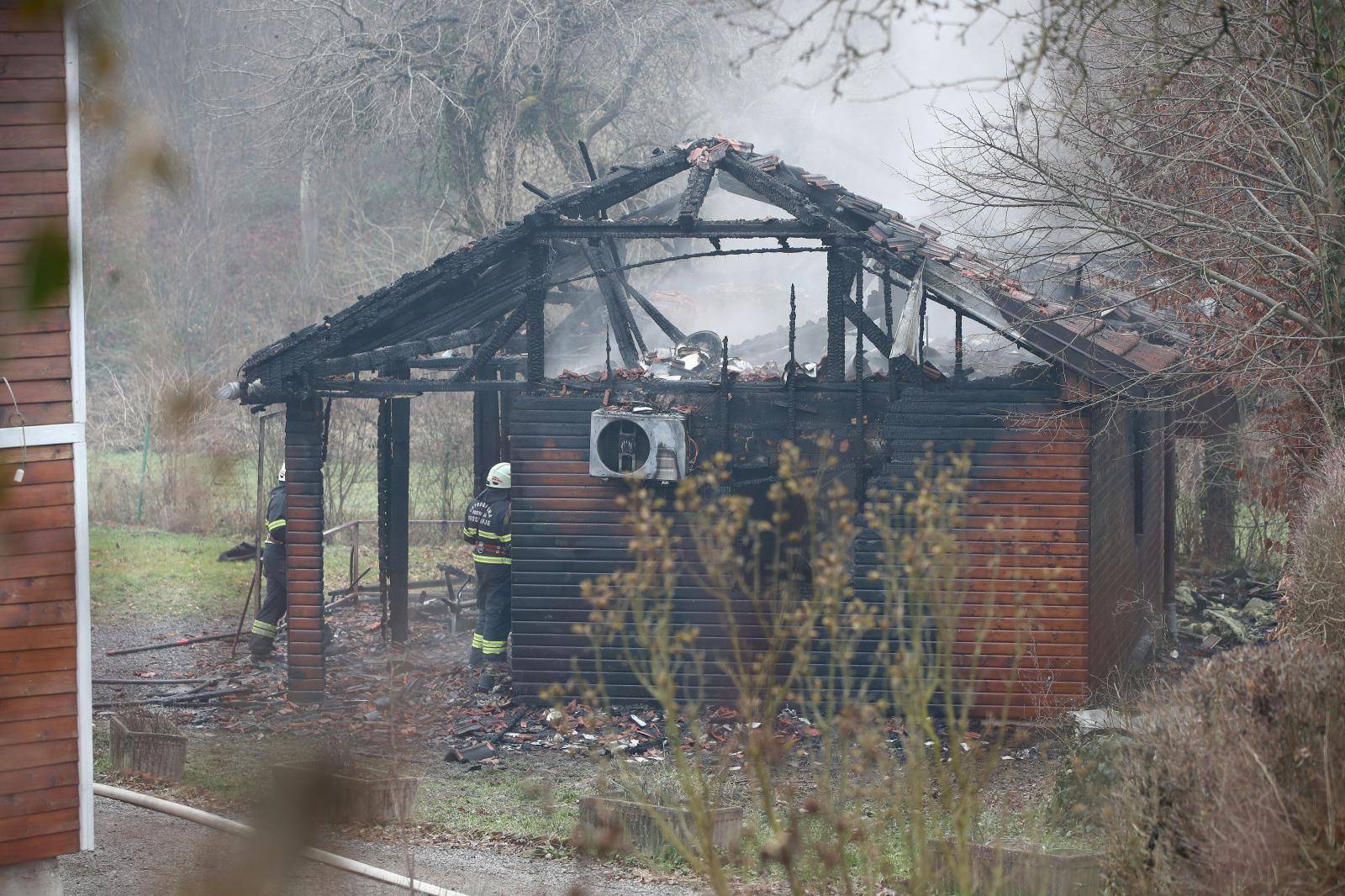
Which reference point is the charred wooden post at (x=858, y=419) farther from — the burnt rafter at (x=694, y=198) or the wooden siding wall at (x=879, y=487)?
the burnt rafter at (x=694, y=198)

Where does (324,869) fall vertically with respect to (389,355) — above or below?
below

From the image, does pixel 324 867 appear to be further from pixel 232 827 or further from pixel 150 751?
pixel 150 751

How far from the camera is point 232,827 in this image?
726 cm

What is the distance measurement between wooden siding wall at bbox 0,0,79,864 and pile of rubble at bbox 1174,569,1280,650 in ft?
37.4

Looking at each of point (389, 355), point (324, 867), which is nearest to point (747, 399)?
point (389, 355)

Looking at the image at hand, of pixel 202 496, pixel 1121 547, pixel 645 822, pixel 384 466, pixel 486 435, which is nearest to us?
pixel 645 822

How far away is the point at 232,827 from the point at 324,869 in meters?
0.72

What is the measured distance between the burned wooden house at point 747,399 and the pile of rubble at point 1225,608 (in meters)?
3.08

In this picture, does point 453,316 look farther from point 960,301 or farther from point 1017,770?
point 1017,770

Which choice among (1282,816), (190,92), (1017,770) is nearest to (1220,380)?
(1017,770)

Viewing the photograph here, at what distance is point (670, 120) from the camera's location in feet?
82.0

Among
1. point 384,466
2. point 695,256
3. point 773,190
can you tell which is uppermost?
point 773,190

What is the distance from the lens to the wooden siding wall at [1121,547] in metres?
10.7

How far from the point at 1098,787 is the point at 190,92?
25150mm
